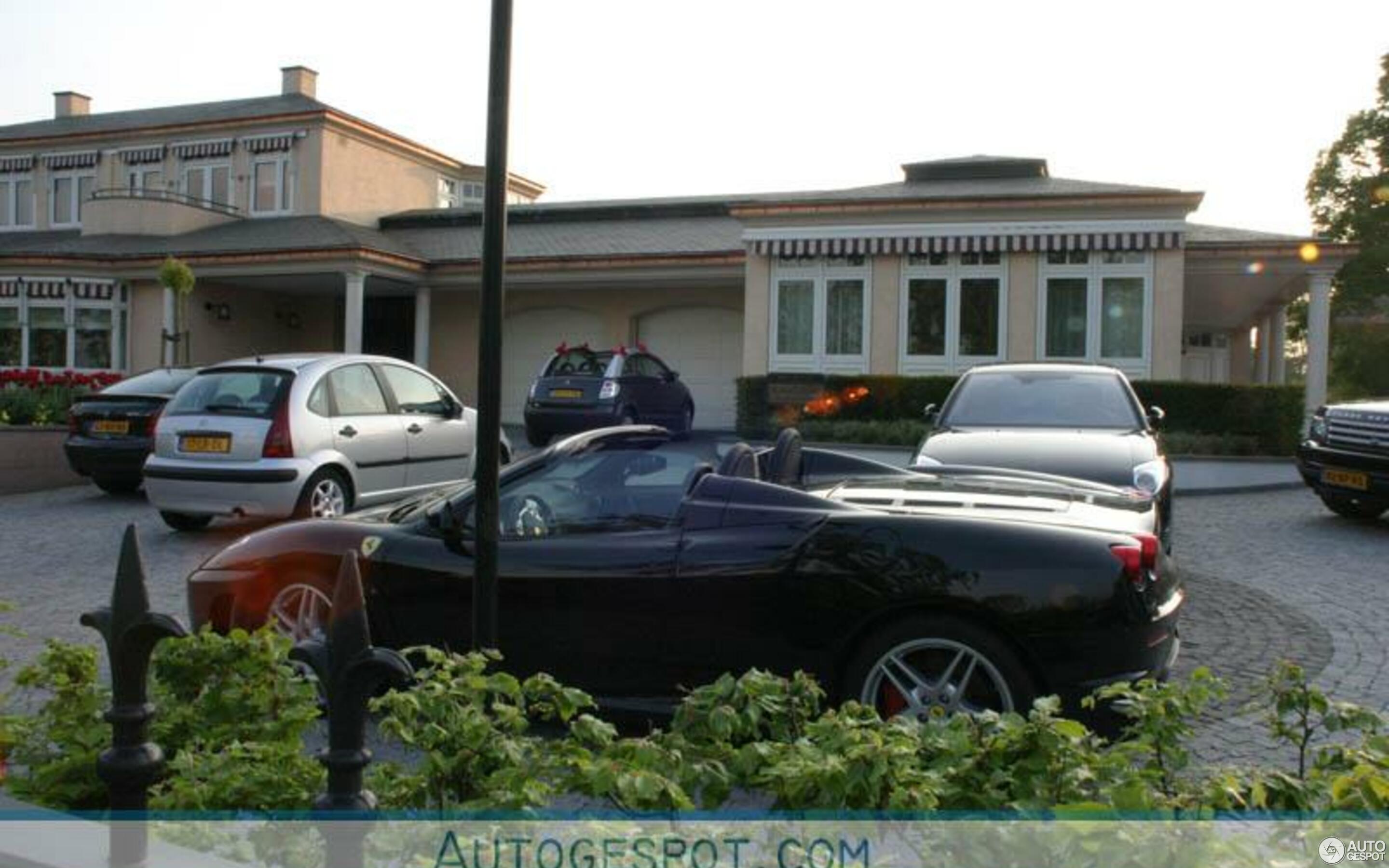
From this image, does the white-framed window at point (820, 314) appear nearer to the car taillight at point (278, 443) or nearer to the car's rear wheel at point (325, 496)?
the car's rear wheel at point (325, 496)

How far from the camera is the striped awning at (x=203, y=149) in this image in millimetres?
29156

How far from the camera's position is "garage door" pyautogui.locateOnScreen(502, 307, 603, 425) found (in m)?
25.3

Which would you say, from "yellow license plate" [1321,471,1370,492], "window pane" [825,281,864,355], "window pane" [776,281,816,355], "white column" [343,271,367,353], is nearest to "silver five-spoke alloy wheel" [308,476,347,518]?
"yellow license plate" [1321,471,1370,492]

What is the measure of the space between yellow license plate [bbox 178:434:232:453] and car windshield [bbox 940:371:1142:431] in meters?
5.80

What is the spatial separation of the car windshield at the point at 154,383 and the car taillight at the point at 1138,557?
1048cm

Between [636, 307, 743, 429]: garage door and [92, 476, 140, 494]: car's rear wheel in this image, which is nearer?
[92, 476, 140, 494]: car's rear wheel

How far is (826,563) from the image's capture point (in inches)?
169

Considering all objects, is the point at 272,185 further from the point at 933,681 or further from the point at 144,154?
the point at 933,681

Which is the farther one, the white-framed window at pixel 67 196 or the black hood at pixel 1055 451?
the white-framed window at pixel 67 196

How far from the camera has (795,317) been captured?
2028 centimetres

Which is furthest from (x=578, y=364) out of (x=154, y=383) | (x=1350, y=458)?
(x=1350, y=458)

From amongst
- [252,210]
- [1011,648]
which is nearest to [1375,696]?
[1011,648]

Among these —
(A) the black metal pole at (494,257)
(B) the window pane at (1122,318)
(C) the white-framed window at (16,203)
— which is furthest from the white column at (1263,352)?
(C) the white-framed window at (16,203)

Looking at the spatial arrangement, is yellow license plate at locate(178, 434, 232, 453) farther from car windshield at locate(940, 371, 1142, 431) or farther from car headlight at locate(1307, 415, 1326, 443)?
car headlight at locate(1307, 415, 1326, 443)
